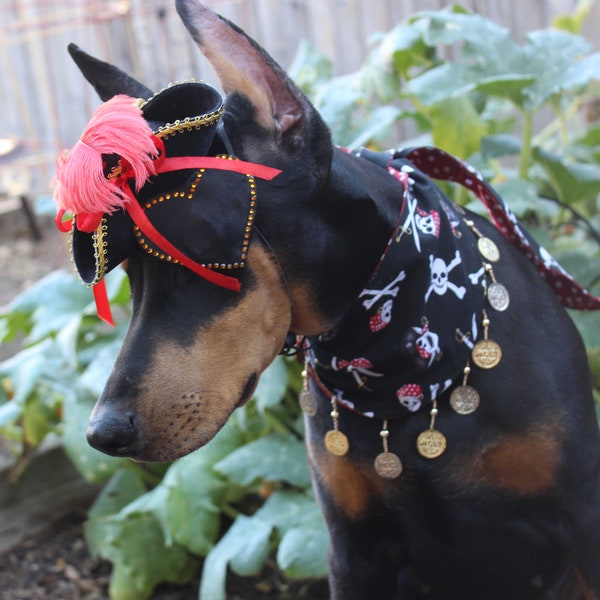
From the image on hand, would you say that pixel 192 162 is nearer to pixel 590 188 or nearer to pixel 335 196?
pixel 335 196

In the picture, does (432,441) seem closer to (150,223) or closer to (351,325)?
(351,325)

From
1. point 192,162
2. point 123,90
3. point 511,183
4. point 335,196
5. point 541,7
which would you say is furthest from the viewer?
point 541,7

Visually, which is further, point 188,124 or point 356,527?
point 356,527

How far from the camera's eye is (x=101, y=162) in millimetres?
1523

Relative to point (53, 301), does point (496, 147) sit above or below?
above

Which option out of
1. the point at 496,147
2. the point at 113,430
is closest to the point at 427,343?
the point at 113,430

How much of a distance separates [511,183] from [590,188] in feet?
1.04

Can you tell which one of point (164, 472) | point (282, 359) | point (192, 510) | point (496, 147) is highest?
point (496, 147)

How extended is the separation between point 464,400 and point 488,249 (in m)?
0.34

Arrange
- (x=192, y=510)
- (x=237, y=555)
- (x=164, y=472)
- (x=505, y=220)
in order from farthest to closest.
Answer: (x=164, y=472) → (x=192, y=510) → (x=237, y=555) → (x=505, y=220)

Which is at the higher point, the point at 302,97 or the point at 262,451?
the point at 302,97

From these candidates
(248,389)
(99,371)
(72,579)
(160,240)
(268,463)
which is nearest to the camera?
(160,240)

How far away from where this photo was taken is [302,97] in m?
1.63

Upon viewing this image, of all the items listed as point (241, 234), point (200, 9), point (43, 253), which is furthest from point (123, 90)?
point (43, 253)
